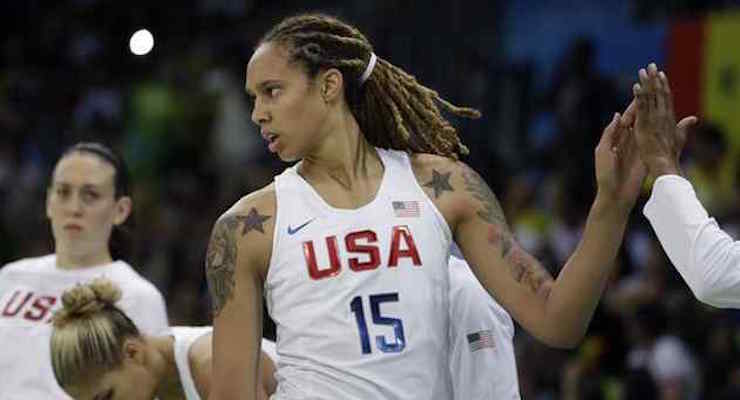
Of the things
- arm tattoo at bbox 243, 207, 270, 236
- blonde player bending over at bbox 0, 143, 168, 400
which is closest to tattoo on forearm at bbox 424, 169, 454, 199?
arm tattoo at bbox 243, 207, 270, 236

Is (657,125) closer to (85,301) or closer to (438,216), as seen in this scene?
(438,216)

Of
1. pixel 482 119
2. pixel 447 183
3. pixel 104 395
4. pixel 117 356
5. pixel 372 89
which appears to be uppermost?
pixel 372 89

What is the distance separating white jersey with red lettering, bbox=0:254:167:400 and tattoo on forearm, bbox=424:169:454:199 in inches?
60.2

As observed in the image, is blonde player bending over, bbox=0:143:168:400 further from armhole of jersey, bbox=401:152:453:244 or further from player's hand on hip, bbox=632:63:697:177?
player's hand on hip, bbox=632:63:697:177

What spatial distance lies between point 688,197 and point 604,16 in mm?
6834

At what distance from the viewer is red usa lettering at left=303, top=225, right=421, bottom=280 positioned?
14.4ft

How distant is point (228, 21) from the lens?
46.3 ft

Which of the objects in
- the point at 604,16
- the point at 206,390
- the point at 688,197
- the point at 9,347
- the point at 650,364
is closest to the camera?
the point at 688,197

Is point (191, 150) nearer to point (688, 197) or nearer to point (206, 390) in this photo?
point (206, 390)

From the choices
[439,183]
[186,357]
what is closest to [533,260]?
[439,183]

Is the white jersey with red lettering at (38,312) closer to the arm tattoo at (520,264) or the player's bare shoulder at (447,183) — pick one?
the player's bare shoulder at (447,183)

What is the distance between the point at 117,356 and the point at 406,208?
1.14m

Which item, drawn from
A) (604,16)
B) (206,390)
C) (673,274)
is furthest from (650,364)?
(206,390)

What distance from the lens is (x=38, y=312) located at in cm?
617
